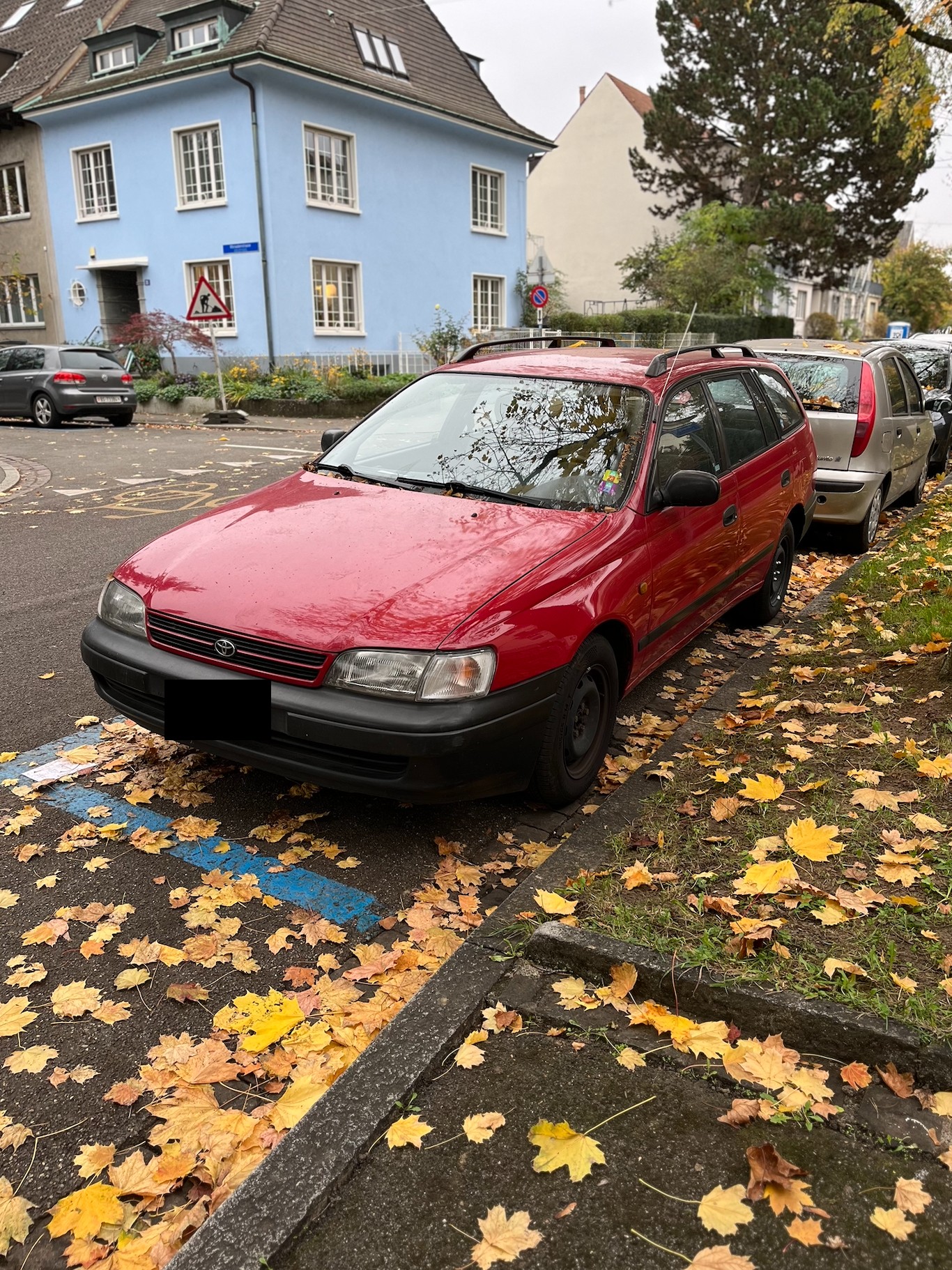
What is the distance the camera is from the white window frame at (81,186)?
26078 millimetres

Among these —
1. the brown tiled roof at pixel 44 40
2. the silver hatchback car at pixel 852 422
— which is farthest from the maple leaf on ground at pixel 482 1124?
the brown tiled roof at pixel 44 40

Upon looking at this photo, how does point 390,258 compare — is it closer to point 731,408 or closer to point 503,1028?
point 731,408

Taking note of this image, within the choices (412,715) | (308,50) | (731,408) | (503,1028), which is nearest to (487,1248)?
(503,1028)

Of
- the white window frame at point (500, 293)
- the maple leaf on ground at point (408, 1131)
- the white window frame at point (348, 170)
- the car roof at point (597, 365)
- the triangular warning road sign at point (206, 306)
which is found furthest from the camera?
the white window frame at point (500, 293)

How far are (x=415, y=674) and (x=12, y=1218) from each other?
1.83m

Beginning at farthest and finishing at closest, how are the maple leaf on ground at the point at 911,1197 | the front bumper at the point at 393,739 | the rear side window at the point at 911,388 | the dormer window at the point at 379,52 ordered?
the dormer window at the point at 379,52 → the rear side window at the point at 911,388 → the front bumper at the point at 393,739 → the maple leaf on ground at the point at 911,1197

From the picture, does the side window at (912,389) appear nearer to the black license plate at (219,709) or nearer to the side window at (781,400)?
the side window at (781,400)

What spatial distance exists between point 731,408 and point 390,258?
23.3 metres

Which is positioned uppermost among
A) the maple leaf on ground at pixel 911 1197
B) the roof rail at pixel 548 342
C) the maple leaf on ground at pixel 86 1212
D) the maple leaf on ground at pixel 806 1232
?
the roof rail at pixel 548 342

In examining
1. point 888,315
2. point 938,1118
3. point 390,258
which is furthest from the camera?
point 888,315

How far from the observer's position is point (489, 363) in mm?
5395

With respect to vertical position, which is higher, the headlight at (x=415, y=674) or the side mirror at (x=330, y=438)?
the side mirror at (x=330, y=438)

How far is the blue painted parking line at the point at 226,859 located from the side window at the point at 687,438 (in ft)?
7.53

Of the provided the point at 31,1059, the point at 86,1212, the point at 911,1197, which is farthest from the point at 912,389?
the point at 86,1212
